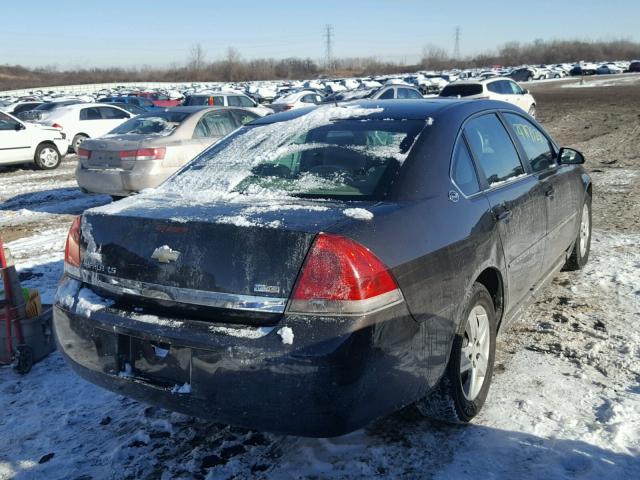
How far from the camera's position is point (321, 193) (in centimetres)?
310

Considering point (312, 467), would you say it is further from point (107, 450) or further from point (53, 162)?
point (53, 162)

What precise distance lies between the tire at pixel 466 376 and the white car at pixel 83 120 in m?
16.2

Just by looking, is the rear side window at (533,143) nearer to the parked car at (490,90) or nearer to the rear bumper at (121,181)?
the rear bumper at (121,181)

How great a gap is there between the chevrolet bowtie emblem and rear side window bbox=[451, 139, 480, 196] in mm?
1491

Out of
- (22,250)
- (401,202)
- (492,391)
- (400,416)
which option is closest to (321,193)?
(401,202)

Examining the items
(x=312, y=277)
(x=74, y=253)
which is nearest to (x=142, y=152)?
(x=74, y=253)

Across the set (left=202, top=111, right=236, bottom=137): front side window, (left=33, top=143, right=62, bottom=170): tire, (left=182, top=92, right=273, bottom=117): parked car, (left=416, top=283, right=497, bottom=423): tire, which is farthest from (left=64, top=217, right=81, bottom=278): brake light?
(left=182, top=92, right=273, bottom=117): parked car

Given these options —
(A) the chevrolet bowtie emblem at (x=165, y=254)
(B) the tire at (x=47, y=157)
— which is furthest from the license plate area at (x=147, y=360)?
(B) the tire at (x=47, y=157)

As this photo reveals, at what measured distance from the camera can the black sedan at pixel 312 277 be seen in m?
2.45

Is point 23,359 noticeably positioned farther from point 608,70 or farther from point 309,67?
point 309,67

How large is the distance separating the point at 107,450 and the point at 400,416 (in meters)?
1.52

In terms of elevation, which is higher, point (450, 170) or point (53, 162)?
point (450, 170)

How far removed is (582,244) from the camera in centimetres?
576

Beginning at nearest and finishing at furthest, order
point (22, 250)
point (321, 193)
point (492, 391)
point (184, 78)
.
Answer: point (321, 193) → point (492, 391) → point (22, 250) → point (184, 78)
